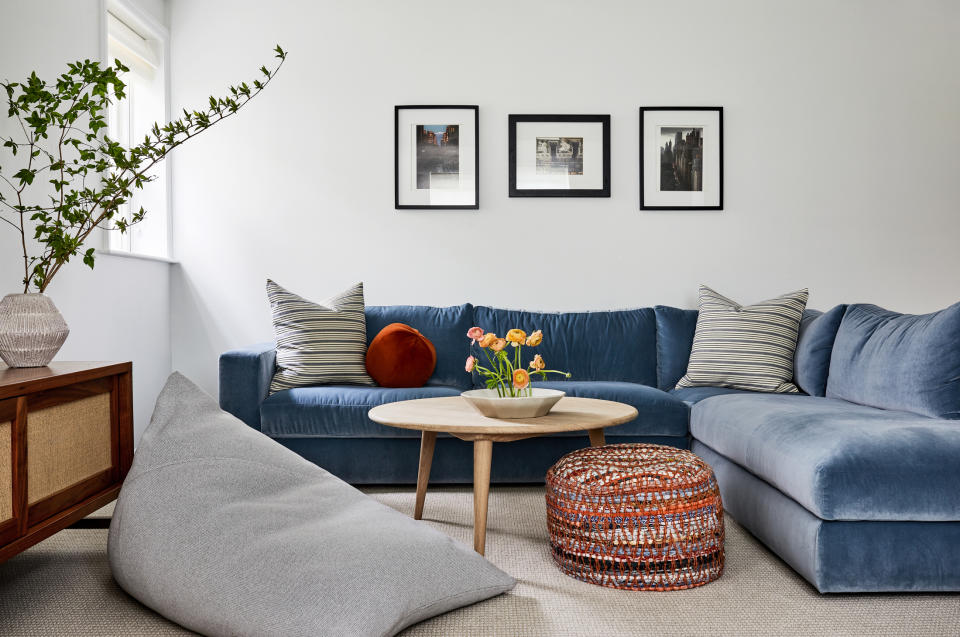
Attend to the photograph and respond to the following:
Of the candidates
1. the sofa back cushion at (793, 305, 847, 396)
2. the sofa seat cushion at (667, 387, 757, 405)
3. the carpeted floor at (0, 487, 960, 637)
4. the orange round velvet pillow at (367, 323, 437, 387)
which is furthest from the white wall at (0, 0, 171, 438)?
the sofa back cushion at (793, 305, 847, 396)

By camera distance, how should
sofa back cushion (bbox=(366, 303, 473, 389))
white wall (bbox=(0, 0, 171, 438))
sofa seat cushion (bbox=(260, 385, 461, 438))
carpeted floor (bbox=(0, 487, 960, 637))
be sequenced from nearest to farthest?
carpeted floor (bbox=(0, 487, 960, 637)) < white wall (bbox=(0, 0, 171, 438)) < sofa seat cushion (bbox=(260, 385, 461, 438)) < sofa back cushion (bbox=(366, 303, 473, 389))

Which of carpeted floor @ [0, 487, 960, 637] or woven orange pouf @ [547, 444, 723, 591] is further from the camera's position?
woven orange pouf @ [547, 444, 723, 591]

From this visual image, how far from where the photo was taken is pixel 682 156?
13.5ft

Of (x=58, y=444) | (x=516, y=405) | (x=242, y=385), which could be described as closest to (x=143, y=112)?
(x=242, y=385)

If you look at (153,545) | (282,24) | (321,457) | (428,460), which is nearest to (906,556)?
(428,460)

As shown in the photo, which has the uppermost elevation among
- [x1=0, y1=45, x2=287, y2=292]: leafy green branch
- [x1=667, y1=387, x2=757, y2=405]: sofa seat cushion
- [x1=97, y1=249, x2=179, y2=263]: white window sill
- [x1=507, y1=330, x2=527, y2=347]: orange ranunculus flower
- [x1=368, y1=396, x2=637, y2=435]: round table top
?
[x1=0, y1=45, x2=287, y2=292]: leafy green branch

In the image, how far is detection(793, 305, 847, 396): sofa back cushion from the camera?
3262 mm

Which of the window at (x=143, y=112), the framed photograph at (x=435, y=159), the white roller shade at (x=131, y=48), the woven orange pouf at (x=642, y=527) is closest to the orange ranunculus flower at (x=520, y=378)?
the woven orange pouf at (x=642, y=527)

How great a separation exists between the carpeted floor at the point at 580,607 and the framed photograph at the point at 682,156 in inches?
90.6

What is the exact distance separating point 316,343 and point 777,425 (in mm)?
2104

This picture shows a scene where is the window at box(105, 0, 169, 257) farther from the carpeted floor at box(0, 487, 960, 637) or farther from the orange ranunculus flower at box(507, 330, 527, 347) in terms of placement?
the orange ranunculus flower at box(507, 330, 527, 347)

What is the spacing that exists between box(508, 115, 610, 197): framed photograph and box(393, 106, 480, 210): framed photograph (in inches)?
9.5

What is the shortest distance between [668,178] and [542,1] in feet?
4.14

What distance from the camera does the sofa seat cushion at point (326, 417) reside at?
3118 millimetres
